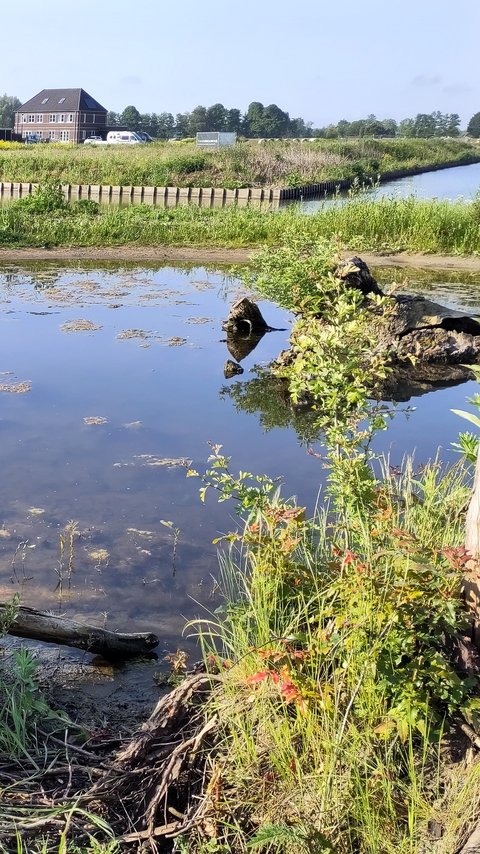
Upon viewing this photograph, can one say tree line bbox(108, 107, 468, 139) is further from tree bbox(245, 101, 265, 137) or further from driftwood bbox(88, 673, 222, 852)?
driftwood bbox(88, 673, 222, 852)

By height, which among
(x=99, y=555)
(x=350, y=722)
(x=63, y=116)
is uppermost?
(x=63, y=116)

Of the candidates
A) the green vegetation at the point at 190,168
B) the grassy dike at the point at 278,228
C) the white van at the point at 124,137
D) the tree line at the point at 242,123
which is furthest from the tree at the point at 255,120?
the grassy dike at the point at 278,228

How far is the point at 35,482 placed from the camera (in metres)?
5.91

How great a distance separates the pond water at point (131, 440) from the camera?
4.63m

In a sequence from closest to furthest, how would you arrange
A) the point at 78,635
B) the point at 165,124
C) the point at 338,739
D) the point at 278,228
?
the point at 338,739 < the point at 78,635 < the point at 278,228 < the point at 165,124

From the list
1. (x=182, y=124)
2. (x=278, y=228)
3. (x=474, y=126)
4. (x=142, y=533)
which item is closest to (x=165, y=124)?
(x=182, y=124)

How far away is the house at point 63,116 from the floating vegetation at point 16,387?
84.9m

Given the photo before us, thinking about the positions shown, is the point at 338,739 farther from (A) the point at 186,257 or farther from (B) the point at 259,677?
(A) the point at 186,257

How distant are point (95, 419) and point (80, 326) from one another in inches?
149

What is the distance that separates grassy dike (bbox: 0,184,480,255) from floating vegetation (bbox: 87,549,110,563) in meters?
11.9

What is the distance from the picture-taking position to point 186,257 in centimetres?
1661

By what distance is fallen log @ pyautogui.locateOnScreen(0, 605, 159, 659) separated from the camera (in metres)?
3.75

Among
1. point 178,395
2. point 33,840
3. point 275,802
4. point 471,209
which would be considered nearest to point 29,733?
point 33,840

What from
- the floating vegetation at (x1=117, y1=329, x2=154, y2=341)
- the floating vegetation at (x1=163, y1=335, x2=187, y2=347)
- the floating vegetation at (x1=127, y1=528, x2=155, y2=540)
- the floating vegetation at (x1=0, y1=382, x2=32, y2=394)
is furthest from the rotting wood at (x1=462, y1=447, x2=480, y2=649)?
the floating vegetation at (x1=117, y1=329, x2=154, y2=341)
